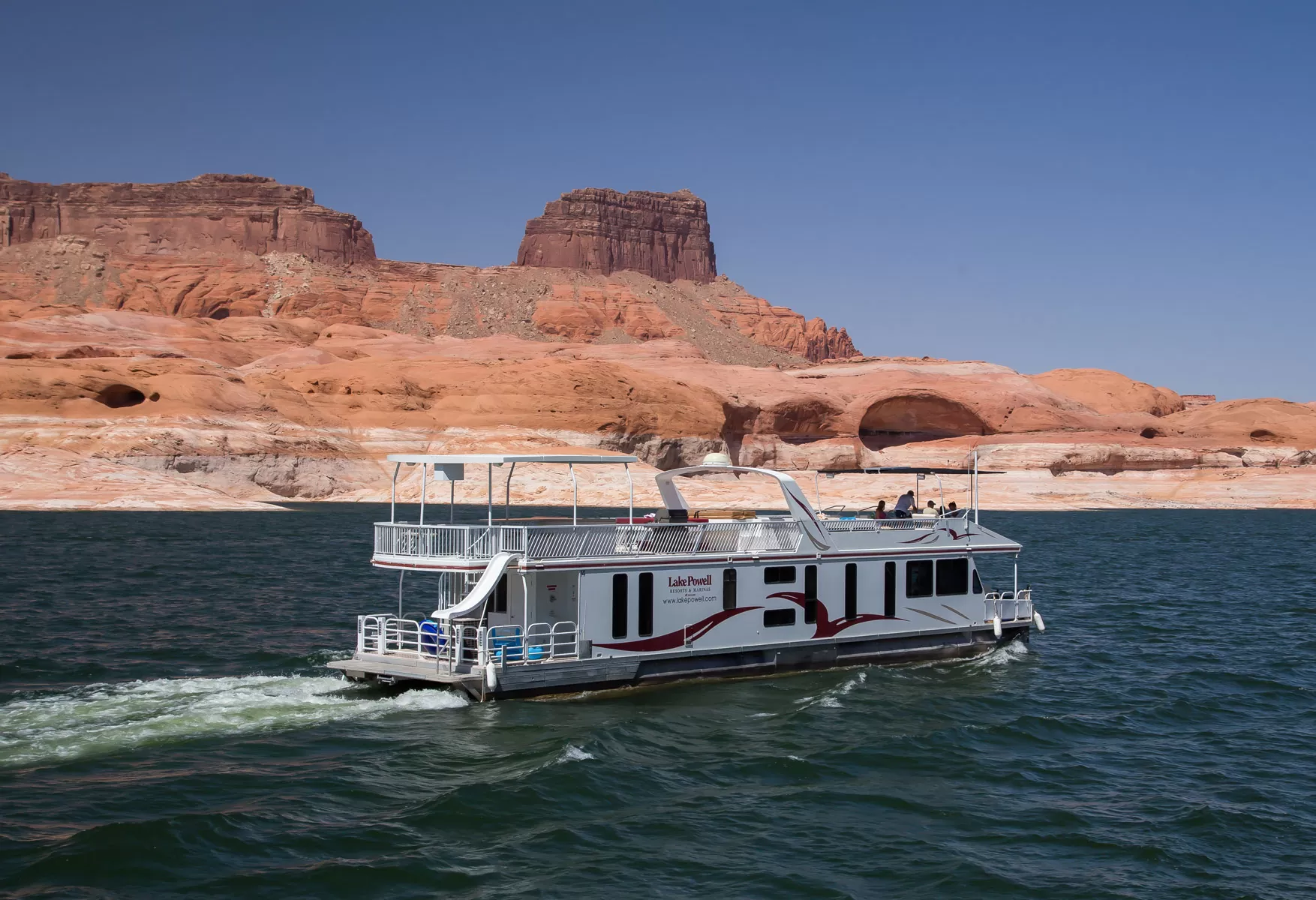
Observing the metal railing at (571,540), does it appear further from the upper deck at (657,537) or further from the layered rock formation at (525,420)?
the layered rock formation at (525,420)

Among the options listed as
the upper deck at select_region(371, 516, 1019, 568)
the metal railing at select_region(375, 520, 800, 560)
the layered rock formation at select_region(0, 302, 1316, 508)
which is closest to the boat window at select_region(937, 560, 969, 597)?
the upper deck at select_region(371, 516, 1019, 568)

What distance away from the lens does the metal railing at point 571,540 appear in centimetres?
2027

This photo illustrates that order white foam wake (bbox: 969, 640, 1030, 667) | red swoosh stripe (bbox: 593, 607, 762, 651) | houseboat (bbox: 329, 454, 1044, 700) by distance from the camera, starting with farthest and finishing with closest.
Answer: white foam wake (bbox: 969, 640, 1030, 667), red swoosh stripe (bbox: 593, 607, 762, 651), houseboat (bbox: 329, 454, 1044, 700)

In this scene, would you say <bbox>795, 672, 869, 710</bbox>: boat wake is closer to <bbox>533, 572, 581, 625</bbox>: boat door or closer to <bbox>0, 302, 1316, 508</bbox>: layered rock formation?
<bbox>533, 572, 581, 625</bbox>: boat door

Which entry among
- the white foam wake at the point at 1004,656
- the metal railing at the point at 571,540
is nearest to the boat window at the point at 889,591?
the white foam wake at the point at 1004,656

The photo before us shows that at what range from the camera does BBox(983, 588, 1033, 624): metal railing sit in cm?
2653

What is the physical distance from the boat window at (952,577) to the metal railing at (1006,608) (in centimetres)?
78

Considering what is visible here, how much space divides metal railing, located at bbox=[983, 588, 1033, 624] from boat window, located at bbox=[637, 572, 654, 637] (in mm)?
8665

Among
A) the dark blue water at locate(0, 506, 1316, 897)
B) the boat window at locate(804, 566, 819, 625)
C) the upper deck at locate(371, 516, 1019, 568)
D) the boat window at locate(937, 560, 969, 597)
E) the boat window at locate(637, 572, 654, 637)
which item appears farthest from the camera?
the boat window at locate(937, 560, 969, 597)

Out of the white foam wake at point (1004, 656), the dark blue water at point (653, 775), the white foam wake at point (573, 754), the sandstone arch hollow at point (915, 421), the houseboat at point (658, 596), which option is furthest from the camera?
the sandstone arch hollow at point (915, 421)

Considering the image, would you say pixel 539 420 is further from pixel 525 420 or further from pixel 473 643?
pixel 473 643

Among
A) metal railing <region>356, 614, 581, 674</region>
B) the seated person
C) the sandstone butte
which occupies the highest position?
the sandstone butte

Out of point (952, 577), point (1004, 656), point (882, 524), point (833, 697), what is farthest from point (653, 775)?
point (1004, 656)

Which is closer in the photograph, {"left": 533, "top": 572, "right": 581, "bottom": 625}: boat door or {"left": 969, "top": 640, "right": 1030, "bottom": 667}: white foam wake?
{"left": 533, "top": 572, "right": 581, "bottom": 625}: boat door
